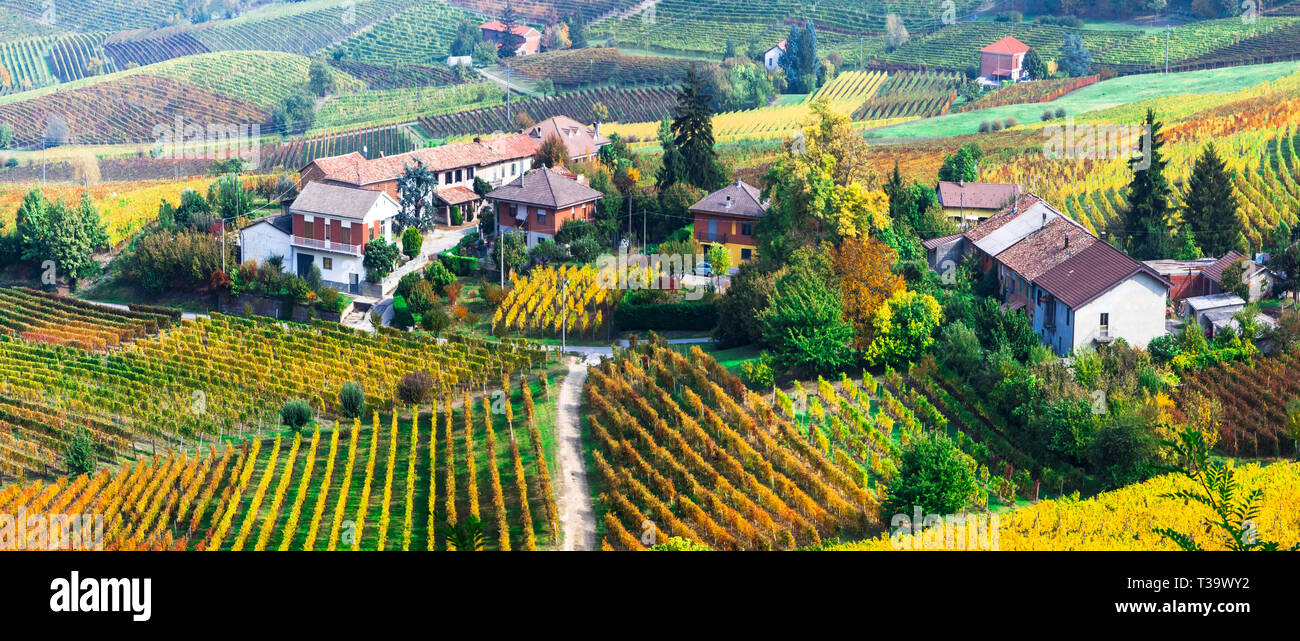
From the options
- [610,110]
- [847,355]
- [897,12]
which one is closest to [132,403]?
[847,355]

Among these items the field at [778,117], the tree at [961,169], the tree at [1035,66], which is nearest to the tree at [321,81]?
the field at [778,117]

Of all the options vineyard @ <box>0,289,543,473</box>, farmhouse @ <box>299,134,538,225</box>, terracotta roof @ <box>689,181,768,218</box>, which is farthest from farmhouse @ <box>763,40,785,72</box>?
vineyard @ <box>0,289,543,473</box>

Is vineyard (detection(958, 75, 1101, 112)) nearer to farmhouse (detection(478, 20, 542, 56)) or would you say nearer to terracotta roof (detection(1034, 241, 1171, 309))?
farmhouse (detection(478, 20, 542, 56))

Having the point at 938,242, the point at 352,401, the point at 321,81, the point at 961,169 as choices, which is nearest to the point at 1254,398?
the point at 938,242

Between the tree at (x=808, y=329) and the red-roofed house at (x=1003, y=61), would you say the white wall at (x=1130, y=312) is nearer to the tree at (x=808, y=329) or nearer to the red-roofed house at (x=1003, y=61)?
the tree at (x=808, y=329)

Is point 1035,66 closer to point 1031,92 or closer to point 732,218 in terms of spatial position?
point 1031,92
